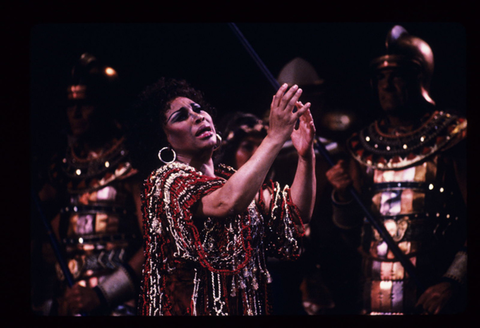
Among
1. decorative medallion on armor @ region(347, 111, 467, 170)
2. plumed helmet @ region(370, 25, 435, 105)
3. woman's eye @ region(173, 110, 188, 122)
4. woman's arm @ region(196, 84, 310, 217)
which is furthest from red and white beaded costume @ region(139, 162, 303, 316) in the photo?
plumed helmet @ region(370, 25, 435, 105)

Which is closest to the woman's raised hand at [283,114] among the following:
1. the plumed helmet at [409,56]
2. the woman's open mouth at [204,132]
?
the woman's open mouth at [204,132]

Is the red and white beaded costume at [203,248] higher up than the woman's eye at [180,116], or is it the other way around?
the woman's eye at [180,116]

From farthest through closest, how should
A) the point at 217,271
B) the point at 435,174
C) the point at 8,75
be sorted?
the point at 8,75, the point at 435,174, the point at 217,271

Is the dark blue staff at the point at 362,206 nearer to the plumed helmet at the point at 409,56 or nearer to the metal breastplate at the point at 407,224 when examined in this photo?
the metal breastplate at the point at 407,224

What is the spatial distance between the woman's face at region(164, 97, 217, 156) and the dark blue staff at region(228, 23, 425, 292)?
350mm

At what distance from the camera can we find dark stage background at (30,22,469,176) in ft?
6.89

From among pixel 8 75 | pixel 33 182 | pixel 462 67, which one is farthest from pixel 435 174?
pixel 8 75

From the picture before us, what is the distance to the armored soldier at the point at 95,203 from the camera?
2.08 meters

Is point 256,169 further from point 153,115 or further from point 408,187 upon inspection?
point 408,187

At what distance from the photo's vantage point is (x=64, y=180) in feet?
7.07

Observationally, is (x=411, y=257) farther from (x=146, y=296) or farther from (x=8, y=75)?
(x=8, y=75)

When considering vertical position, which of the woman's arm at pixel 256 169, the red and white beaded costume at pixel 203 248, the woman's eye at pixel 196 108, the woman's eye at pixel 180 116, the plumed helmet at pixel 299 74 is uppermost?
the plumed helmet at pixel 299 74

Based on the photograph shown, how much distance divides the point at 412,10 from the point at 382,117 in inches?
20.6

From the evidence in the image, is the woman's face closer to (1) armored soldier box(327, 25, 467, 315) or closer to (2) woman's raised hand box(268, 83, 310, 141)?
(2) woman's raised hand box(268, 83, 310, 141)
